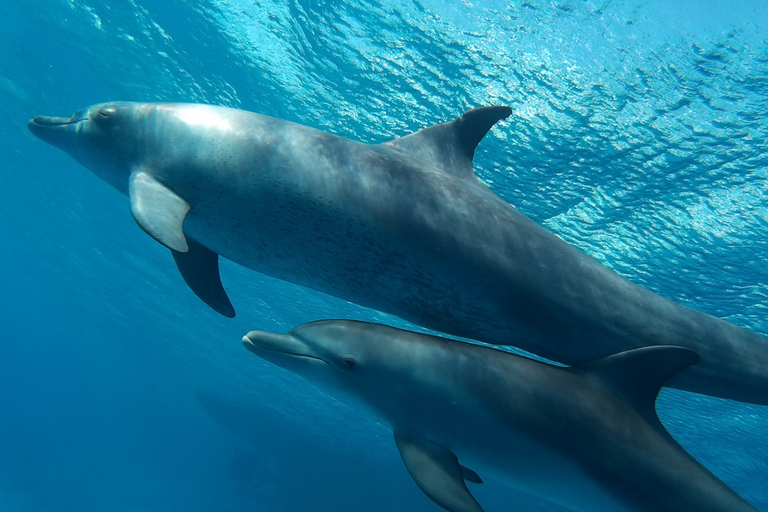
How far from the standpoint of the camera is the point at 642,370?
11.9 feet

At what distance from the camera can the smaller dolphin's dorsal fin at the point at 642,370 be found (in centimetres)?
344

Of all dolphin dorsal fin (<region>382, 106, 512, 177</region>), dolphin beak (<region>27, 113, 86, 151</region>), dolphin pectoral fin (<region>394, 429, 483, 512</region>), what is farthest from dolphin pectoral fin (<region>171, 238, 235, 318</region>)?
dolphin pectoral fin (<region>394, 429, 483, 512</region>)

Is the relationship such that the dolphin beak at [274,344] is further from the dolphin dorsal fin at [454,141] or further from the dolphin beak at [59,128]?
the dolphin beak at [59,128]

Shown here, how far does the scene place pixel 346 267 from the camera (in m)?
4.18

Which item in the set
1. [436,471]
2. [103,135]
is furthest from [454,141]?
[103,135]

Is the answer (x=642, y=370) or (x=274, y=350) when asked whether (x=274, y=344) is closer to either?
(x=274, y=350)

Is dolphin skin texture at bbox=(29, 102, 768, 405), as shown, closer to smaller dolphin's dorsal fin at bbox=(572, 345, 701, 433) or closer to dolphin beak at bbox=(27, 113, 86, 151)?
smaller dolphin's dorsal fin at bbox=(572, 345, 701, 433)

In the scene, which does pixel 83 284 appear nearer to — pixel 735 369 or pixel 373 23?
pixel 373 23

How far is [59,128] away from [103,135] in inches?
31.9

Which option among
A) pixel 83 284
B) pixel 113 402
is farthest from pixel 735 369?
pixel 113 402

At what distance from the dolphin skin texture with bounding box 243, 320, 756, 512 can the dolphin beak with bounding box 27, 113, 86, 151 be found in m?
3.41

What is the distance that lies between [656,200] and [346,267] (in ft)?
34.7

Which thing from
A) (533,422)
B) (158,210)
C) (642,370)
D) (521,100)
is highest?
(521,100)

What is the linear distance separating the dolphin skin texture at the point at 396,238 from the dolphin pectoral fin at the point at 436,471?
104 centimetres
